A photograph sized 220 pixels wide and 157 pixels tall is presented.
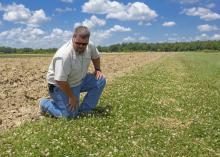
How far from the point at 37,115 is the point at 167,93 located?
797 cm

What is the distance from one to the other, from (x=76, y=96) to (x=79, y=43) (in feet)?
6.04

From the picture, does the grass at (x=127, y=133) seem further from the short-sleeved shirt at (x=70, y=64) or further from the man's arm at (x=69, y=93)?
the short-sleeved shirt at (x=70, y=64)

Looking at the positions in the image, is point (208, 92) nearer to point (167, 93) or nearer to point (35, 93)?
point (167, 93)

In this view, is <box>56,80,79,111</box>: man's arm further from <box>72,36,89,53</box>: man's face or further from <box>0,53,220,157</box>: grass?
<box>72,36,89,53</box>: man's face

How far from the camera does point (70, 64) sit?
12086 mm

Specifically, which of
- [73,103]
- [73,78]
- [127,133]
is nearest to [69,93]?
[73,103]

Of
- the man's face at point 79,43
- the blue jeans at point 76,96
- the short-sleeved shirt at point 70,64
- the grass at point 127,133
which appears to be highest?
the man's face at point 79,43

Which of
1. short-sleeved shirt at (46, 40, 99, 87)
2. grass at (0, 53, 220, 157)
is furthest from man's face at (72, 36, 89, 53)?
grass at (0, 53, 220, 157)

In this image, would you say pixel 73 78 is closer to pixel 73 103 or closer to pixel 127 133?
pixel 73 103

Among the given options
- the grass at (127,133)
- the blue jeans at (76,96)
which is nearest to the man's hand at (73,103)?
the blue jeans at (76,96)

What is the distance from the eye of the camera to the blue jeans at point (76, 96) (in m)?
12.7

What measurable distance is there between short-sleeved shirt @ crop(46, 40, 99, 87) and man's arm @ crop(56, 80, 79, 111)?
5.2 inches

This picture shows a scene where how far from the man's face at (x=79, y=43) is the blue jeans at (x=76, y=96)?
1.32m

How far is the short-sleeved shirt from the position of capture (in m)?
11.9
